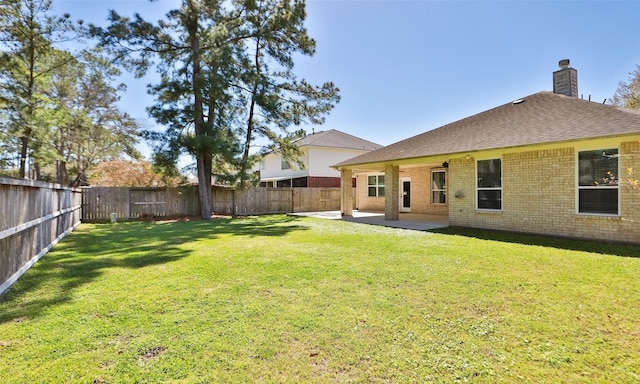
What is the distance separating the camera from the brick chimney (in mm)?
12516

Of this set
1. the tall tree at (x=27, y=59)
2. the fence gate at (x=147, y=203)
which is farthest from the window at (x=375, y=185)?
the tall tree at (x=27, y=59)

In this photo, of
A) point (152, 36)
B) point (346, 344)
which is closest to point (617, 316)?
point (346, 344)

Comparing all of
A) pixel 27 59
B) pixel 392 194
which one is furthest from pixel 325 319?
pixel 27 59

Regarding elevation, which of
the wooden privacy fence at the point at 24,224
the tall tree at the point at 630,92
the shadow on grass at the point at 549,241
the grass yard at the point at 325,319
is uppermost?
the tall tree at the point at 630,92

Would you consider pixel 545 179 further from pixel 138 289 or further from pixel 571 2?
pixel 138 289

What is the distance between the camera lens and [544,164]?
30.5ft

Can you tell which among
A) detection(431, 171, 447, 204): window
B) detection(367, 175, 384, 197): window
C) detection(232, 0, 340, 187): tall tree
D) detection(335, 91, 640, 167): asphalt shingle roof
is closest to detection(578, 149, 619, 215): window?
detection(335, 91, 640, 167): asphalt shingle roof

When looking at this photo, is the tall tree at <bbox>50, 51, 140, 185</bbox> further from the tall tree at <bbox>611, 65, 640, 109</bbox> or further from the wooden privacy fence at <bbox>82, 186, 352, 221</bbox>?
the tall tree at <bbox>611, 65, 640, 109</bbox>

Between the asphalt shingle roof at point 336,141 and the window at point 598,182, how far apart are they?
62.3ft

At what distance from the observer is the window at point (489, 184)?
10586mm

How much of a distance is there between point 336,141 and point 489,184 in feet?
58.8

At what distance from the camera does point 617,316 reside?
12.0ft

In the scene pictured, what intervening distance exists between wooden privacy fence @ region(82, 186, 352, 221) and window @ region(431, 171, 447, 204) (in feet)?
24.5

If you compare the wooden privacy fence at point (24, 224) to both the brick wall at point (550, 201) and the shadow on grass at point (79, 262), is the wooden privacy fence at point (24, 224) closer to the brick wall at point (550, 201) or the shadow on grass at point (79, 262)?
the shadow on grass at point (79, 262)
